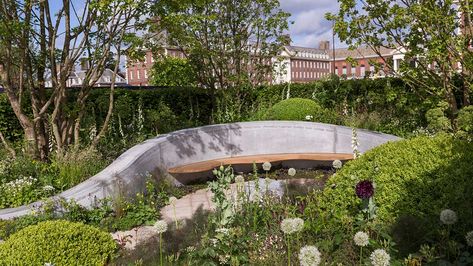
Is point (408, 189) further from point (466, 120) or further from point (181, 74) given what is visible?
point (181, 74)

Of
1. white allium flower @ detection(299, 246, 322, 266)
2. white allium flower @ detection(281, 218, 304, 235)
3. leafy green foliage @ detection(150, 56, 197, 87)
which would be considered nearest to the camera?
white allium flower @ detection(299, 246, 322, 266)

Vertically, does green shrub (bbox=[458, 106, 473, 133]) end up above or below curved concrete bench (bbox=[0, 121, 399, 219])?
above

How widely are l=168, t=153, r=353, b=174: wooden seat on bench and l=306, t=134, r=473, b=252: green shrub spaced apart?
3.62m

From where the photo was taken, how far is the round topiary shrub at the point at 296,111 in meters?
10.1

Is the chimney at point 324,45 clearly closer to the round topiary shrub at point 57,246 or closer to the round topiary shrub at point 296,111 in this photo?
the round topiary shrub at point 296,111

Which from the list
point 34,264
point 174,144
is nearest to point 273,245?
point 34,264

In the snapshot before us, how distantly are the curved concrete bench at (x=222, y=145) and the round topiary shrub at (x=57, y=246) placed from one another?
165 cm

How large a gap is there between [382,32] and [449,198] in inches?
246

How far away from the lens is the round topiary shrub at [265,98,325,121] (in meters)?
10.1

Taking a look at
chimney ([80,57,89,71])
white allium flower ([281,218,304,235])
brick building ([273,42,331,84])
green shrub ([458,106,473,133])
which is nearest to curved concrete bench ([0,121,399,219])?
green shrub ([458,106,473,133])

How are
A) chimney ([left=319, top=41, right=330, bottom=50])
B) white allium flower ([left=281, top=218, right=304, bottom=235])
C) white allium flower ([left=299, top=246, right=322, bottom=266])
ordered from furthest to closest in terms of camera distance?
chimney ([left=319, top=41, right=330, bottom=50]), white allium flower ([left=281, top=218, right=304, bottom=235]), white allium flower ([left=299, top=246, right=322, bottom=266])

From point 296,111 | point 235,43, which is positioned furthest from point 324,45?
point 296,111

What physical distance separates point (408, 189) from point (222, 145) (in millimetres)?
5398

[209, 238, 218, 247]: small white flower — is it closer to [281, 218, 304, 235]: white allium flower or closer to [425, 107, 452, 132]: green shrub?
[281, 218, 304, 235]: white allium flower
